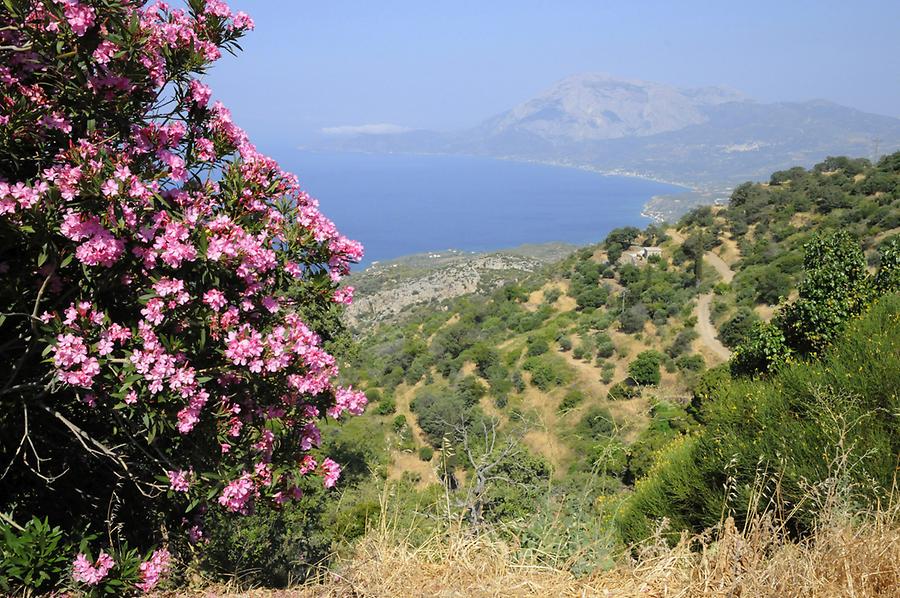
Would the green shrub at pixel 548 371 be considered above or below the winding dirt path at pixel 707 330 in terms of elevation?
below

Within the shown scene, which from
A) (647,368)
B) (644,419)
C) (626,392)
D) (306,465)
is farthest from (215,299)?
(647,368)

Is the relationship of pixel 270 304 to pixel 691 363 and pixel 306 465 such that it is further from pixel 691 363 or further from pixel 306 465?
pixel 691 363

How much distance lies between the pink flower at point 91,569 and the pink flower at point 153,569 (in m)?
0.17

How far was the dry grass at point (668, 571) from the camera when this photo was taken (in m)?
2.53

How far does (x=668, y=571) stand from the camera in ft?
9.55

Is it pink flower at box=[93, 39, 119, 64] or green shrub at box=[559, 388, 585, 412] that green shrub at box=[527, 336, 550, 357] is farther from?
pink flower at box=[93, 39, 119, 64]

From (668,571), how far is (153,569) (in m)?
2.57

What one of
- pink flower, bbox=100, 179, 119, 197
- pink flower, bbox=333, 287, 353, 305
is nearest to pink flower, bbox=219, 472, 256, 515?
pink flower, bbox=333, 287, 353, 305

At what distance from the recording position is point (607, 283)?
3722 centimetres

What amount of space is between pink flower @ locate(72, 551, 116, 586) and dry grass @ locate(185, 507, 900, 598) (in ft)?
1.84

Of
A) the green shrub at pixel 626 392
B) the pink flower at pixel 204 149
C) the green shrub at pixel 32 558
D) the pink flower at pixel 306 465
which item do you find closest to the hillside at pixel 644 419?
the green shrub at pixel 626 392

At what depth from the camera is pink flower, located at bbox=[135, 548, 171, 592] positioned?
114 inches

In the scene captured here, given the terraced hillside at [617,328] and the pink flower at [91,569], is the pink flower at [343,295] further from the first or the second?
the terraced hillside at [617,328]

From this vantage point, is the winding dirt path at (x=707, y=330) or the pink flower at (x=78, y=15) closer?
the pink flower at (x=78, y=15)
